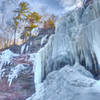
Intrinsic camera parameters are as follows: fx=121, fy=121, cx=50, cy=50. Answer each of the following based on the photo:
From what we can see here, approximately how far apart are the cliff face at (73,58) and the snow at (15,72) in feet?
6.43

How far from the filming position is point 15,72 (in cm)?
604

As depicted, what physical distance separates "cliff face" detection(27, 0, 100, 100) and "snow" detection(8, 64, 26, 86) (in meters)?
1.96

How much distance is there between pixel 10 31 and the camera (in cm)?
1456

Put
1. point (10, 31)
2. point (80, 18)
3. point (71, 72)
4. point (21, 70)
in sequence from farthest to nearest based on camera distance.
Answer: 1. point (10, 31)
2. point (21, 70)
3. point (80, 18)
4. point (71, 72)

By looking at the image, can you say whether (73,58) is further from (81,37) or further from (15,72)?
(15,72)

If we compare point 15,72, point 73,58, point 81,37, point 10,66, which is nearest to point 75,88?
point 73,58

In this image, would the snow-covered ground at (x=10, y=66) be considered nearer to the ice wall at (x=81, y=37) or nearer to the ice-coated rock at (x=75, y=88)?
the ice wall at (x=81, y=37)

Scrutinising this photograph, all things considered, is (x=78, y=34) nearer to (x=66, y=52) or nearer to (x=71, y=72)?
(x=66, y=52)

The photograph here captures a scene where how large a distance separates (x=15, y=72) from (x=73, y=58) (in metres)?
3.56

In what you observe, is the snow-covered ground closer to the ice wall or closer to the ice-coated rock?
the ice wall

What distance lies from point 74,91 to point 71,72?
0.79 meters

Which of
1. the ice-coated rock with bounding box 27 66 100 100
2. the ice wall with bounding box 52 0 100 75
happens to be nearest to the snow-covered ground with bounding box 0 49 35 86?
the ice wall with bounding box 52 0 100 75

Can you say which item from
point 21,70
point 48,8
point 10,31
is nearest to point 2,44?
point 10,31

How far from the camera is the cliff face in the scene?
233 cm
